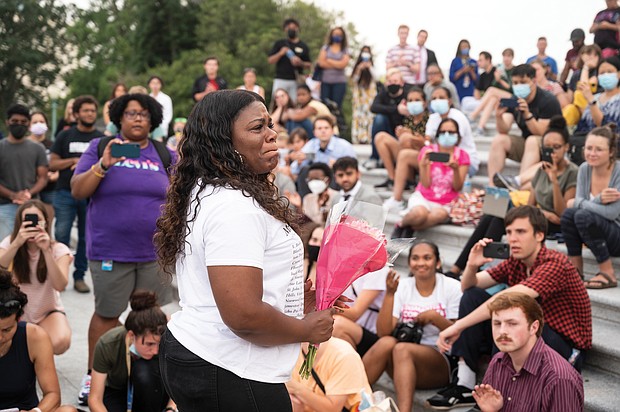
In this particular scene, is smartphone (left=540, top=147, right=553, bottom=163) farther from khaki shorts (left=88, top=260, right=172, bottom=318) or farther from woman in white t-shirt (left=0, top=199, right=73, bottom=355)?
woman in white t-shirt (left=0, top=199, right=73, bottom=355)

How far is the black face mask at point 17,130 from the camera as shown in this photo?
26.2 feet

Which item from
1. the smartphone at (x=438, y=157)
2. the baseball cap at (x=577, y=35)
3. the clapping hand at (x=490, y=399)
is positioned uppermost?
the baseball cap at (x=577, y=35)

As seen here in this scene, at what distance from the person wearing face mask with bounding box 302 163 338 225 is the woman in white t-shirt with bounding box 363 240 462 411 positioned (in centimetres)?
197

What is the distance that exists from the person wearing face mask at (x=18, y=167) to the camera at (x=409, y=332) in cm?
427

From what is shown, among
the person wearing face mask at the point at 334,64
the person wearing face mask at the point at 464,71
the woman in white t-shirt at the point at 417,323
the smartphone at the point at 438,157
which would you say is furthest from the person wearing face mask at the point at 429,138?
the person wearing face mask at the point at 464,71

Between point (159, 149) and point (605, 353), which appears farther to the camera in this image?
point (159, 149)

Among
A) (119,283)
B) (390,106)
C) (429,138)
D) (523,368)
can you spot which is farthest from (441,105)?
(523,368)

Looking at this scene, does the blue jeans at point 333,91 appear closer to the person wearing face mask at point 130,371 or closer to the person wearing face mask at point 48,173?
the person wearing face mask at point 48,173

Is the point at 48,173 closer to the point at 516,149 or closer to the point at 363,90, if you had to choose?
the point at 516,149

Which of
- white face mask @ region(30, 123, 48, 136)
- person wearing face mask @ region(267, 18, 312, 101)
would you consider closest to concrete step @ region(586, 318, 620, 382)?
white face mask @ region(30, 123, 48, 136)

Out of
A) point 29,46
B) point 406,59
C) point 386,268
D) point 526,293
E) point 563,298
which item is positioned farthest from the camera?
point 29,46

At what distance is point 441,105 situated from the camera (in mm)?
8359

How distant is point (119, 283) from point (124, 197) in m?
0.56

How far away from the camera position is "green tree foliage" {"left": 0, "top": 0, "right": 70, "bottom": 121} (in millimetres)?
27859
